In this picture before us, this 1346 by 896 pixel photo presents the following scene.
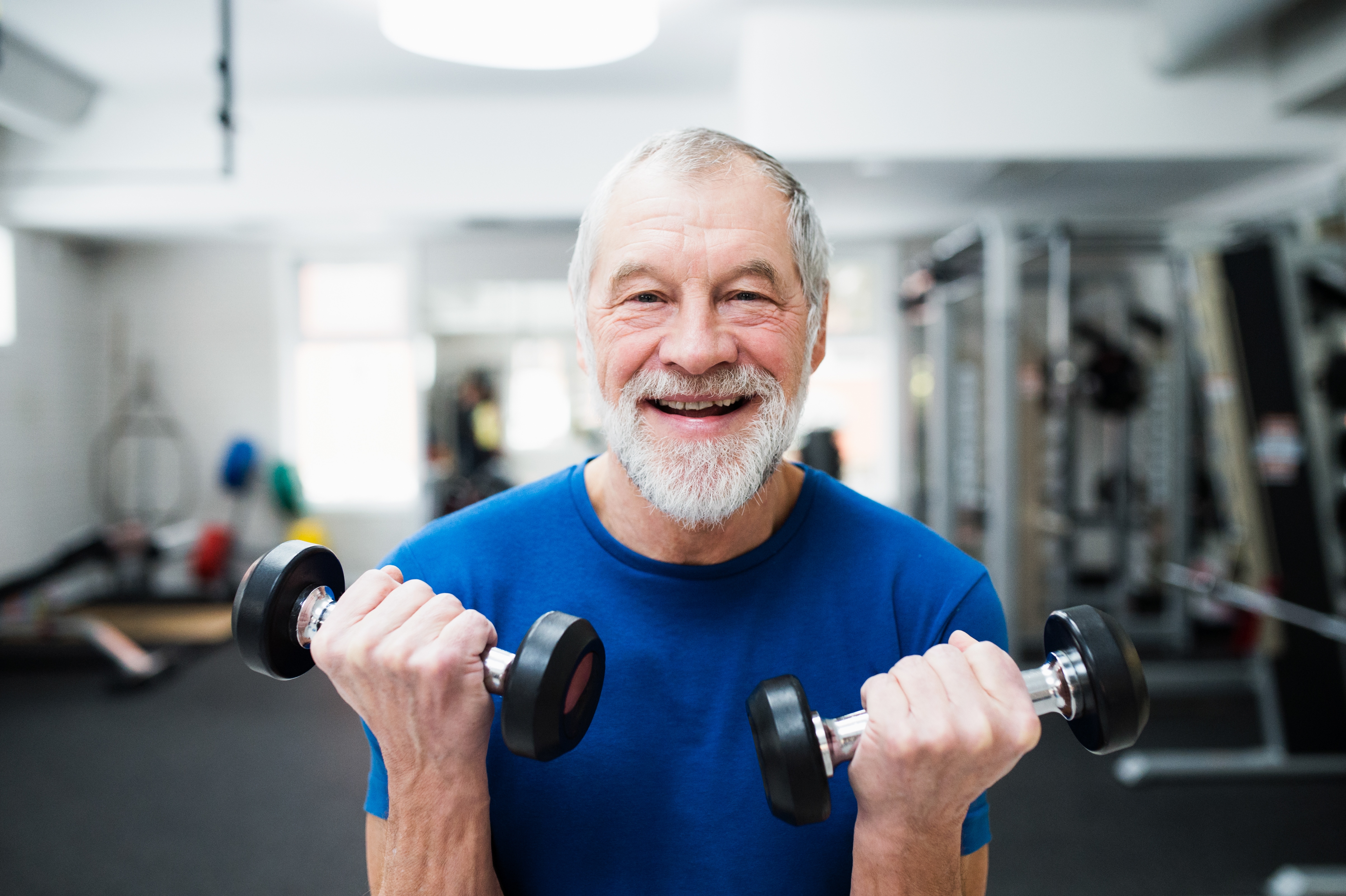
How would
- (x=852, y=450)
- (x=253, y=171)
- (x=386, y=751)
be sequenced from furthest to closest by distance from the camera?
1. (x=852, y=450)
2. (x=253, y=171)
3. (x=386, y=751)

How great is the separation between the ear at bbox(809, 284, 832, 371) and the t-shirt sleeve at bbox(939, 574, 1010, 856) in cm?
35

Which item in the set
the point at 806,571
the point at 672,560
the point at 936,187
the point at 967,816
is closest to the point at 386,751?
the point at 672,560

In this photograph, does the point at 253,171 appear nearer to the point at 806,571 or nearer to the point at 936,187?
the point at 936,187

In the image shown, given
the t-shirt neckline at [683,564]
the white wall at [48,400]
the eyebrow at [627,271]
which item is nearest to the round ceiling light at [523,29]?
the eyebrow at [627,271]

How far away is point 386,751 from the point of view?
86cm

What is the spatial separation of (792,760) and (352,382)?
622 cm

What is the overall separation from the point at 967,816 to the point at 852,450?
523 cm

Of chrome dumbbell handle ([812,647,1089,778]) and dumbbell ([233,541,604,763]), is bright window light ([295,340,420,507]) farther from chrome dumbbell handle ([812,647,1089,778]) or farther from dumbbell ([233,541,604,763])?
chrome dumbbell handle ([812,647,1089,778])

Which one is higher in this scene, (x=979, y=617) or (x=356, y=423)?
(x=356, y=423)

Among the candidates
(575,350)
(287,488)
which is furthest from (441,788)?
(287,488)

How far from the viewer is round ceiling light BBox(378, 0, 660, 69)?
1.98 metres

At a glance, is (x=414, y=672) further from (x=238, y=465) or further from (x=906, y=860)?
(x=238, y=465)

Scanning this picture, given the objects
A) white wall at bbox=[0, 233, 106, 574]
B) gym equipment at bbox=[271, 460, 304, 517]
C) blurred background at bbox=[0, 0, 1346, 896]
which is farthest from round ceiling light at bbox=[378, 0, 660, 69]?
white wall at bbox=[0, 233, 106, 574]

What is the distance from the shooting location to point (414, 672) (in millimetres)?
778
